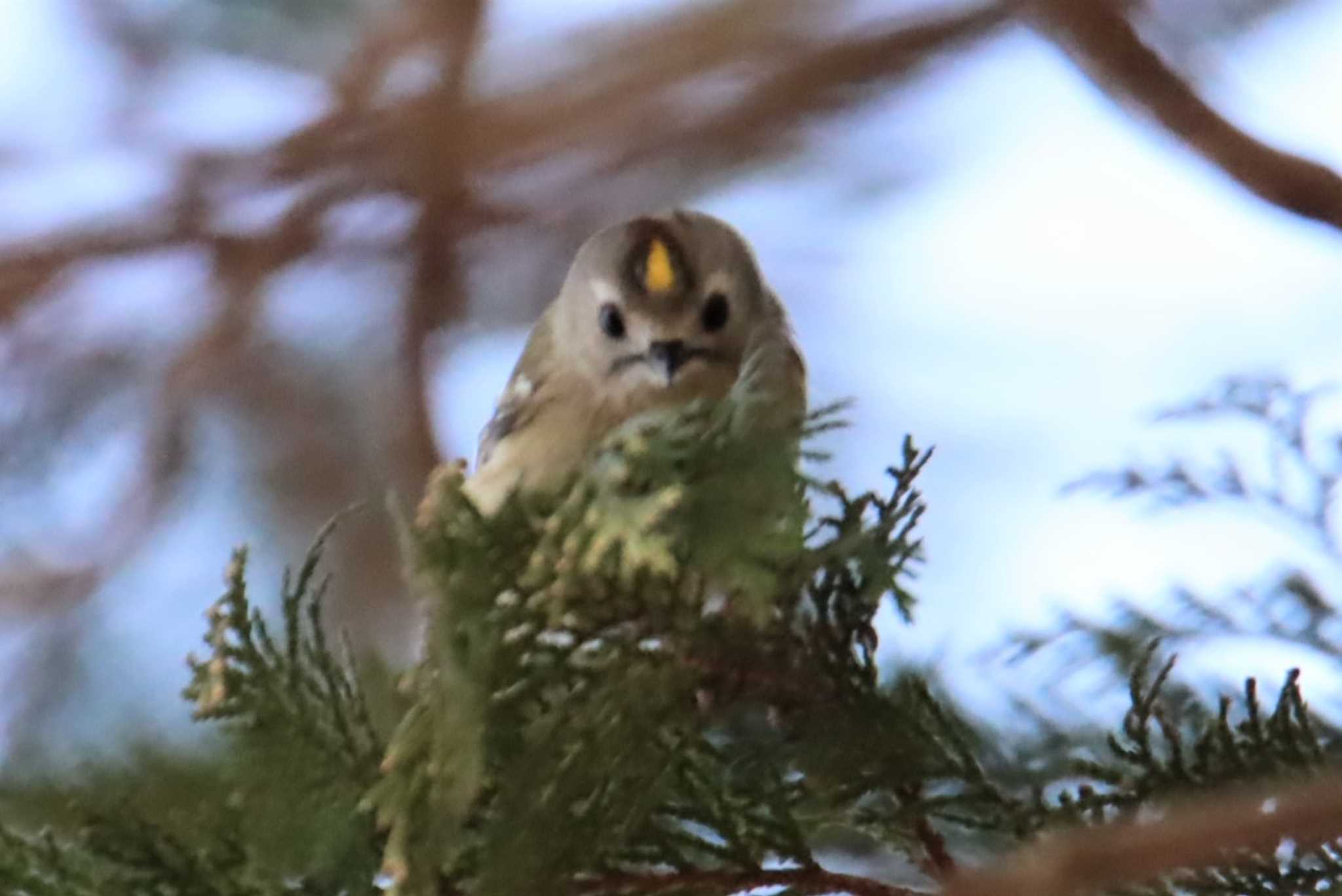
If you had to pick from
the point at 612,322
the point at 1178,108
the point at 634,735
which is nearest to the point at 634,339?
the point at 612,322

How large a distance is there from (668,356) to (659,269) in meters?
0.08

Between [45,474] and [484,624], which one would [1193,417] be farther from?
[45,474]

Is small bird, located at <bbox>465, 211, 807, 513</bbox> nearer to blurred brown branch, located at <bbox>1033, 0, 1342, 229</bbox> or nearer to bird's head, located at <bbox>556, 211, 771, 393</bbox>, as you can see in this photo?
bird's head, located at <bbox>556, 211, 771, 393</bbox>

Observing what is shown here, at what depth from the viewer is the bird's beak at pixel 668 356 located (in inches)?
36.6

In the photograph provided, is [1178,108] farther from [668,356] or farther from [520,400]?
[520,400]

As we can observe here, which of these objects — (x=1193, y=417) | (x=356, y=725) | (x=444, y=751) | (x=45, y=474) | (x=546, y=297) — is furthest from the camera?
(x=546, y=297)

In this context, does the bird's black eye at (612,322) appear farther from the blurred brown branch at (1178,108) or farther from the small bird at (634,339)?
the blurred brown branch at (1178,108)

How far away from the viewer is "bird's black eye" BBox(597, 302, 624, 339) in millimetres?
999

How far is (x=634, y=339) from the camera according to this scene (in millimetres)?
989

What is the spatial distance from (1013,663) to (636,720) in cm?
24

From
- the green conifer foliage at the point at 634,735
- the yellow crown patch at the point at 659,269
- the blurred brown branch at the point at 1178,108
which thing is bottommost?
the green conifer foliage at the point at 634,735

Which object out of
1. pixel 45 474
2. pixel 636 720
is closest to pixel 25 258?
pixel 45 474

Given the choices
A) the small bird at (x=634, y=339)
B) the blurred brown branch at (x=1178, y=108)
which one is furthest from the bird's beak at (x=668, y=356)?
the blurred brown branch at (x=1178, y=108)

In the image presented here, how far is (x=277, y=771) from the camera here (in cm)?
50
